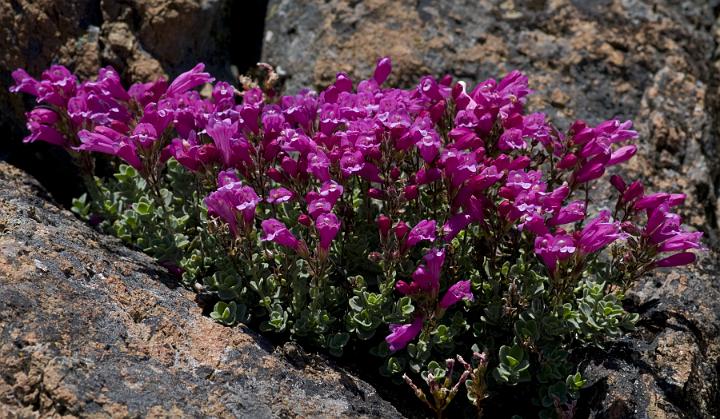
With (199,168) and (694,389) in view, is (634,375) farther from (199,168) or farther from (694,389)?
(199,168)

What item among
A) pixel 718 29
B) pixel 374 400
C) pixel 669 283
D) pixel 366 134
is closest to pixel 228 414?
pixel 374 400

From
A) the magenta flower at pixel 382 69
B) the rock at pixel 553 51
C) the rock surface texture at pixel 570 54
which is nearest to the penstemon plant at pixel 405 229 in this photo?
the magenta flower at pixel 382 69

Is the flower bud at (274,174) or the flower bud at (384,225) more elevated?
the flower bud at (274,174)

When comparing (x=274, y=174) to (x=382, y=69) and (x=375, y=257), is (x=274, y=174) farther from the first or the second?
(x=382, y=69)

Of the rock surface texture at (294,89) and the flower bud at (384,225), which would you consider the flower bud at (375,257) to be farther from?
the rock surface texture at (294,89)

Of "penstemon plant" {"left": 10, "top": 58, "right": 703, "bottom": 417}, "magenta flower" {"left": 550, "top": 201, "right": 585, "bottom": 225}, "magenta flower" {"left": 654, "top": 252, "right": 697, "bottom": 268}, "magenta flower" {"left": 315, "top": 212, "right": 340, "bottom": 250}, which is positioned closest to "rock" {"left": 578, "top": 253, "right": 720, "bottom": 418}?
"penstemon plant" {"left": 10, "top": 58, "right": 703, "bottom": 417}

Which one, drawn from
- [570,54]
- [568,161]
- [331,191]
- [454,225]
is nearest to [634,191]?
[568,161]
